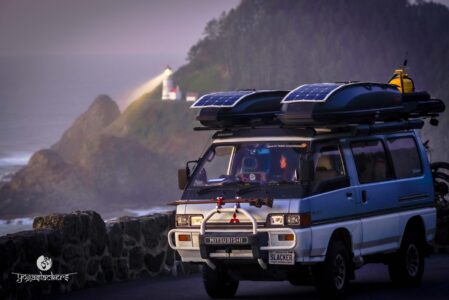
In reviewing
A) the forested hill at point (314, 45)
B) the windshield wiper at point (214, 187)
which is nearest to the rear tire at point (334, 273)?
the windshield wiper at point (214, 187)

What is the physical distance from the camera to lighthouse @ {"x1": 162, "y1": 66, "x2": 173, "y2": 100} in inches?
5507

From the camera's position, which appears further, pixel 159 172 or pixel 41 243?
pixel 159 172

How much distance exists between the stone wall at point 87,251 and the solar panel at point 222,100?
2.27m

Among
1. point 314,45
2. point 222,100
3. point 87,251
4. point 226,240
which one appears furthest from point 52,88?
point 226,240

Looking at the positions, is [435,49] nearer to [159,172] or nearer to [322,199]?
[159,172]

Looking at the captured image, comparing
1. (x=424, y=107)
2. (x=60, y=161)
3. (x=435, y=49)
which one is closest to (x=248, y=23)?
(x=435, y=49)

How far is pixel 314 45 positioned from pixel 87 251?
126 meters

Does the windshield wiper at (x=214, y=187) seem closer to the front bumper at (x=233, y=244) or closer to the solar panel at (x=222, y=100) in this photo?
the front bumper at (x=233, y=244)

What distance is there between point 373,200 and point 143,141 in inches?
4755

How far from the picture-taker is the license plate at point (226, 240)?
13.6 m

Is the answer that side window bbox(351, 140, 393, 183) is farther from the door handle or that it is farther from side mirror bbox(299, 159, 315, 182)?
side mirror bbox(299, 159, 315, 182)

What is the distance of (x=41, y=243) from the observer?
49.8 feet

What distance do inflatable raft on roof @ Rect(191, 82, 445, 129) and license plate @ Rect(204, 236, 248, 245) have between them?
151 centimetres

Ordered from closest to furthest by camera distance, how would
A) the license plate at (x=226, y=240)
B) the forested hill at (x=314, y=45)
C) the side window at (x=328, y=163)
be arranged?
1. the license plate at (x=226, y=240)
2. the side window at (x=328, y=163)
3. the forested hill at (x=314, y=45)
